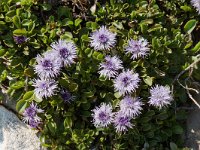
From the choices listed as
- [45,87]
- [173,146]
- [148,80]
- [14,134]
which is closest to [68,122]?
[45,87]

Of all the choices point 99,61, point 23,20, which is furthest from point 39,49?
point 99,61

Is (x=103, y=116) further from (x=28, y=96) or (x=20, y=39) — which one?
(x=20, y=39)

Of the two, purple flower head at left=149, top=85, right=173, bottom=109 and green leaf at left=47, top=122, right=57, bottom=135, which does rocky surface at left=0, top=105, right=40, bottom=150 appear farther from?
purple flower head at left=149, top=85, right=173, bottom=109

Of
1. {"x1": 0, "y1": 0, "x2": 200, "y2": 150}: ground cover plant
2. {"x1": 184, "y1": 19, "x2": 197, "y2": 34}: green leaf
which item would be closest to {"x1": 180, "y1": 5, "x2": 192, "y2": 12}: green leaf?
{"x1": 0, "y1": 0, "x2": 200, "y2": 150}: ground cover plant

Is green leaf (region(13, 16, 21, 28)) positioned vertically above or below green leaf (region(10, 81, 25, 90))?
above

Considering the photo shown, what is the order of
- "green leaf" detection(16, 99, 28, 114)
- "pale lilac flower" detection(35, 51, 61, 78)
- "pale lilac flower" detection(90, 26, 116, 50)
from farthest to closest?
"green leaf" detection(16, 99, 28, 114) < "pale lilac flower" detection(90, 26, 116, 50) < "pale lilac flower" detection(35, 51, 61, 78)

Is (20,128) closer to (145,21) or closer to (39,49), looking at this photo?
(39,49)

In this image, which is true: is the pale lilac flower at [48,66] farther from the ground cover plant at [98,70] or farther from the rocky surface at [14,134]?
the rocky surface at [14,134]
